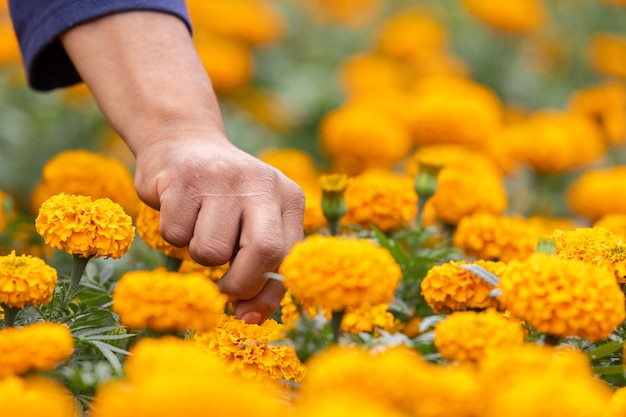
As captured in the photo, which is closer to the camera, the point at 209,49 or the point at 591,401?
the point at 591,401

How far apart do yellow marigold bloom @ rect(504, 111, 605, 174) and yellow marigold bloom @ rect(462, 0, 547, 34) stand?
4.69ft

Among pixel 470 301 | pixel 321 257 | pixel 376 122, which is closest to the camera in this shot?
pixel 321 257

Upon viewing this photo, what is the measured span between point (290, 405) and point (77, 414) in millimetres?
252

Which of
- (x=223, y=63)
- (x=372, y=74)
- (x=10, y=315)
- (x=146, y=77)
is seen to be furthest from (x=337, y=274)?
(x=372, y=74)

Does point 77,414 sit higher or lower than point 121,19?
lower

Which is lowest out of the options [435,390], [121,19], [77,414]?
[77,414]

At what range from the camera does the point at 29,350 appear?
3.25 ft

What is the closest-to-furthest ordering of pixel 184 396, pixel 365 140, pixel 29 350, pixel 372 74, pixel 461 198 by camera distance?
1. pixel 184 396
2. pixel 29 350
3. pixel 461 198
4. pixel 365 140
5. pixel 372 74

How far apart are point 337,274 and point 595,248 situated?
0.49 m

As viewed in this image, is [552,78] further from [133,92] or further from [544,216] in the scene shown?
[133,92]

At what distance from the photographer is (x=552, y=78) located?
4.73 meters

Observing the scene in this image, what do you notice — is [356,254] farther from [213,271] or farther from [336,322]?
[213,271]

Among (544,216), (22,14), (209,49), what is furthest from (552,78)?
(22,14)

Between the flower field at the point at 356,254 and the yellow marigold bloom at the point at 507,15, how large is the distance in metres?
0.01
